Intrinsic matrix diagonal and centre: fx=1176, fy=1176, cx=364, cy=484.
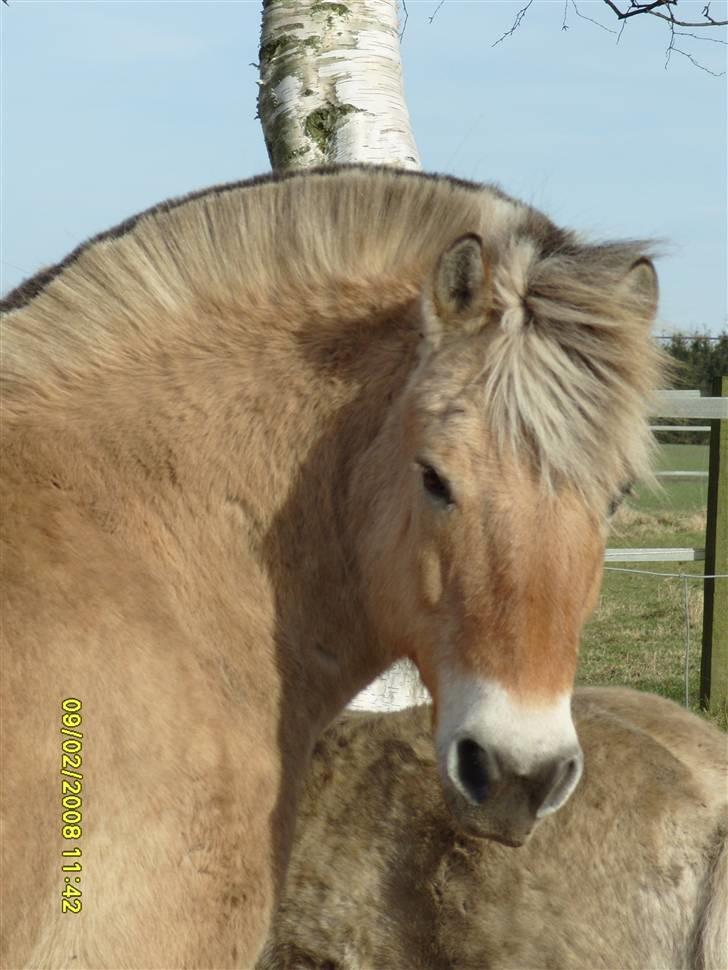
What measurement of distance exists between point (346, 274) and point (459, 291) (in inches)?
15.9

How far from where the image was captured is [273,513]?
292 centimetres

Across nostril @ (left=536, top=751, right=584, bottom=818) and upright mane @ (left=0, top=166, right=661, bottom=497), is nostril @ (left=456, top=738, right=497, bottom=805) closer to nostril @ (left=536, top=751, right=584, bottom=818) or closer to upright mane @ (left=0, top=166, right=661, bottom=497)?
nostril @ (left=536, top=751, right=584, bottom=818)

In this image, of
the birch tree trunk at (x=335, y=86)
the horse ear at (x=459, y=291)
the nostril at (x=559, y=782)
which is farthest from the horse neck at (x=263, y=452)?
the birch tree trunk at (x=335, y=86)

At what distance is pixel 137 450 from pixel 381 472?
0.59m

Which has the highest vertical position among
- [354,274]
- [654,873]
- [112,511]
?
[354,274]

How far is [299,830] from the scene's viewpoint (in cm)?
383

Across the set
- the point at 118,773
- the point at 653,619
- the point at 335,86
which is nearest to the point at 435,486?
the point at 118,773

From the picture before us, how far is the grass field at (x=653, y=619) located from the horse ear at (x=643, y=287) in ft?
1.24

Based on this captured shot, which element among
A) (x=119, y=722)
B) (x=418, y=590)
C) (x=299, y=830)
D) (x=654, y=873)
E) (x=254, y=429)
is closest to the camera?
(x=119, y=722)

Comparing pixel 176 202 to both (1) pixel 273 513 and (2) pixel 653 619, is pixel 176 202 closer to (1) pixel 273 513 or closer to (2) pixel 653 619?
(1) pixel 273 513

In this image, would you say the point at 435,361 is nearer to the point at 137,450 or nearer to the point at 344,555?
the point at 344,555

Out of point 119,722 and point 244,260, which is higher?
point 244,260

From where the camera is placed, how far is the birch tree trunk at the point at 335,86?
461 cm

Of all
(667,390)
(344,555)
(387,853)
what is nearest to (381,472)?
(344,555)
